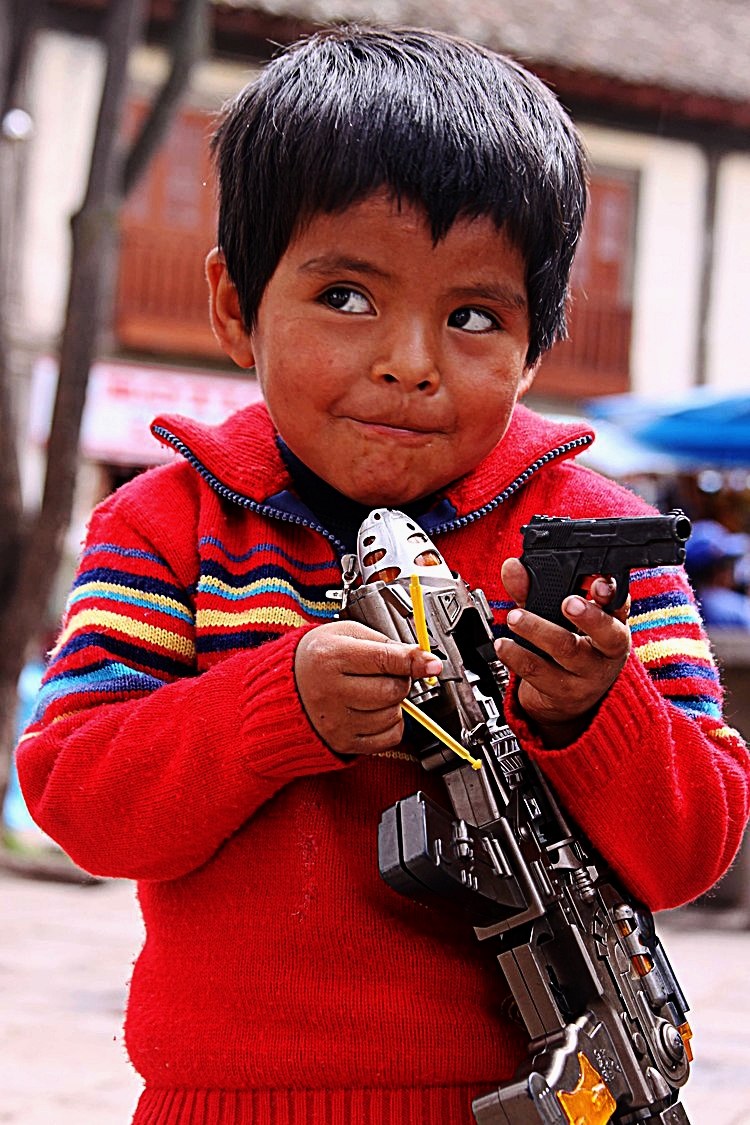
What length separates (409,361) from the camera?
4.09ft

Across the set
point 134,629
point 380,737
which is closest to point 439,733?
point 380,737

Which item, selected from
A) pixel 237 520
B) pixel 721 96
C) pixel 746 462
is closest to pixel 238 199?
pixel 237 520

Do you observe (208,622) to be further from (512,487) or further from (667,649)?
(667,649)

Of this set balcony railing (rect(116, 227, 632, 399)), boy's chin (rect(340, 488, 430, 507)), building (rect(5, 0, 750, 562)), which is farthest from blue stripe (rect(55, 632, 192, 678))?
balcony railing (rect(116, 227, 632, 399))

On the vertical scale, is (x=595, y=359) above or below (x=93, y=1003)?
below

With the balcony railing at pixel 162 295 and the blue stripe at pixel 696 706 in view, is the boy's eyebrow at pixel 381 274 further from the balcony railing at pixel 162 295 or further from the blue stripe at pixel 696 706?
the balcony railing at pixel 162 295

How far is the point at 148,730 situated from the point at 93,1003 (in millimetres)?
3124

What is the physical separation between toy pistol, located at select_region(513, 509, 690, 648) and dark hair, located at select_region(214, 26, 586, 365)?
29 cm

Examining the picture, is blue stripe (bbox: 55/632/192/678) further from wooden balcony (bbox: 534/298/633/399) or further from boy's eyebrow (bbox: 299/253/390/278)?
wooden balcony (bbox: 534/298/633/399)

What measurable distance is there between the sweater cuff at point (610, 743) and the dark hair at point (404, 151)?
0.36m

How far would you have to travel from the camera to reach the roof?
13668mm

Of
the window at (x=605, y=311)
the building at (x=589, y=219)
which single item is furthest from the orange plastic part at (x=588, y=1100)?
the window at (x=605, y=311)

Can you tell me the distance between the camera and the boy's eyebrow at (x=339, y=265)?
1260 mm

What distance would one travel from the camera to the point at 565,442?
4.76 ft
